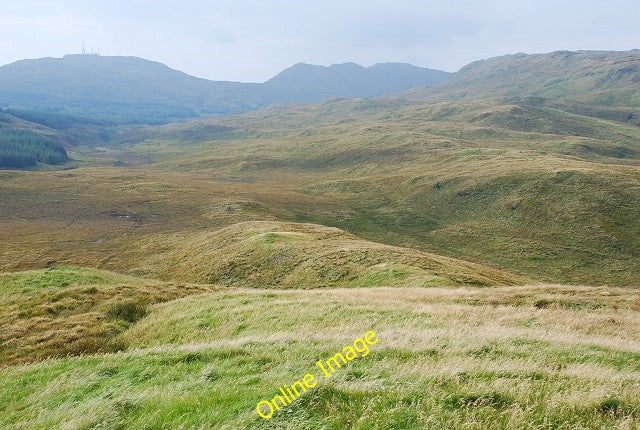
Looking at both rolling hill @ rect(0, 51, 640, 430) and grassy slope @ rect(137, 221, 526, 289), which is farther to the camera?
grassy slope @ rect(137, 221, 526, 289)

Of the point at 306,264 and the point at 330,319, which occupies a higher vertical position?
the point at 330,319

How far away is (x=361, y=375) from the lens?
10648 millimetres

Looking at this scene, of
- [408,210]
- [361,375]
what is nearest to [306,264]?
[361,375]

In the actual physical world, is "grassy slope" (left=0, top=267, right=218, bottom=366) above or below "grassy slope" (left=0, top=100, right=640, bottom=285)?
above

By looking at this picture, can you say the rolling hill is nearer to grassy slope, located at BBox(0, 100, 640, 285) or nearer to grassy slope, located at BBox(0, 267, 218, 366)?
grassy slope, located at BBox(0, 267, 218, 366)

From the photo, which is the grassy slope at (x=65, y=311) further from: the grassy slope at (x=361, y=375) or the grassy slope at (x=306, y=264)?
the grassy slope at (x=306, y=264)

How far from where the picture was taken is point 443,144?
17438cm

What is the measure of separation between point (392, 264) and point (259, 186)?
4005 inches

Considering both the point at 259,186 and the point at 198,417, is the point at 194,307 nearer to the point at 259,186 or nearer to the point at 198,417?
the point at 198,417

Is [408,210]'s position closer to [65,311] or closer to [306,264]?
[306,264]

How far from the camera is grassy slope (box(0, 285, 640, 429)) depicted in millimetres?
8148

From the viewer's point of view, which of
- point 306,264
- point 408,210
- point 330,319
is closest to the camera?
point 330,319

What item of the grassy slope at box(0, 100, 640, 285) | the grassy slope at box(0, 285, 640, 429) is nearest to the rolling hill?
the grassy slope at box(0, 285, 640, 429)

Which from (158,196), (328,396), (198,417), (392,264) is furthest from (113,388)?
(158,196)
